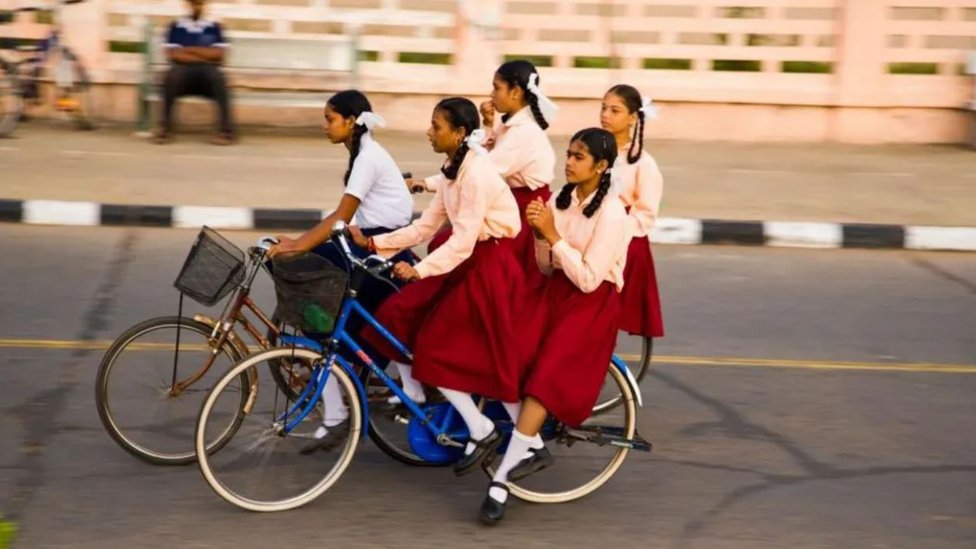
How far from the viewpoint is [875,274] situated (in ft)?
31.4

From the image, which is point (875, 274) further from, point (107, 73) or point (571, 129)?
point (107, 73)

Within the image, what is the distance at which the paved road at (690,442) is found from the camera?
512 cm

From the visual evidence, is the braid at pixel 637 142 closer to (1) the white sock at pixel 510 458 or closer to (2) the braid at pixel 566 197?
(2) the braid at pixel 566 197

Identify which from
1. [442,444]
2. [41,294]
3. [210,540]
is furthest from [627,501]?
[41,294]

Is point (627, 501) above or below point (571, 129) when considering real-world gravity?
below

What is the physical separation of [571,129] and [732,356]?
6.57 meters

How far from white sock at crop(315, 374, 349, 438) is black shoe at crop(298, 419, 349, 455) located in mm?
18

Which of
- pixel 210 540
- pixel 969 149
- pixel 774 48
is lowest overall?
pixel 210 540

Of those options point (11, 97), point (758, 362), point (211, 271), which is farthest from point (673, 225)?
point (11, 97)

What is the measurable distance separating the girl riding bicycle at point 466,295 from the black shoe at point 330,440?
0.32 metres

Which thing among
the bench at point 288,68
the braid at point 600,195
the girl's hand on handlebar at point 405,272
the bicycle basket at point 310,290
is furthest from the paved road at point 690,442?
the bench at point 288,68

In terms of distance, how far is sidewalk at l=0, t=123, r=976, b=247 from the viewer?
10.8 meters

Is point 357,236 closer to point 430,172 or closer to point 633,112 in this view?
point 633,112

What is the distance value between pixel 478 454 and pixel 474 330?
447 millimetres
